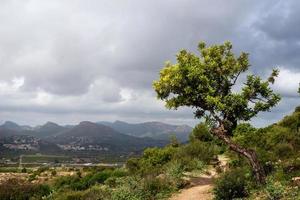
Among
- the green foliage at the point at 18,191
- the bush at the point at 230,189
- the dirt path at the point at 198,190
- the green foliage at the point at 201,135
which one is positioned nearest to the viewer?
the bush at the point at 230,189

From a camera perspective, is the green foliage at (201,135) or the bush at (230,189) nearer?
the bush at (230,189)

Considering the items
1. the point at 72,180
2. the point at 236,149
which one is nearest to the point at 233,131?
the point at 236,149

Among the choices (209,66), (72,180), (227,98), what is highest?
(209,66)

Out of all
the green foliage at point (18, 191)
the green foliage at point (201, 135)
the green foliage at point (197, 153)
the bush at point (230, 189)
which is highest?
the green foliage at point (201, 135)

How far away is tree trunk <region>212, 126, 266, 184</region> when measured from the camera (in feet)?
78.9

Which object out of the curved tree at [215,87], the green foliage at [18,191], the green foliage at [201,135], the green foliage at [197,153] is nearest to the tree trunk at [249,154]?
the curved tree at [215,87]

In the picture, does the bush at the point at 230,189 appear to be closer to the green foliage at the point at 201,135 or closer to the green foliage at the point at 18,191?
the green foliage at the point at 18,191

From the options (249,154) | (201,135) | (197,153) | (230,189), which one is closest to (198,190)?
(249,154)

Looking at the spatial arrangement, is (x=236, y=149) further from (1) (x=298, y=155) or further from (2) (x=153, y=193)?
(1) (x=298, y=155)

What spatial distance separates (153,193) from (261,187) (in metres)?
6.54

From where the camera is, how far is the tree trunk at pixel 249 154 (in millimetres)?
24047

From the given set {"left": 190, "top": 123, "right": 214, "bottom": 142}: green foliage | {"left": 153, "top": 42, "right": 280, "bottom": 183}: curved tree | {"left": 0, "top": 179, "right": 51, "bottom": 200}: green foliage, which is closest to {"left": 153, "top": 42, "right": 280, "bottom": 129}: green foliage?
{"left": 153, "top": 42, "right": 280, "bottom": 183}: curved tree

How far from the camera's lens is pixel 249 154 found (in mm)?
24469

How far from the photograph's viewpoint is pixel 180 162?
36438mm
